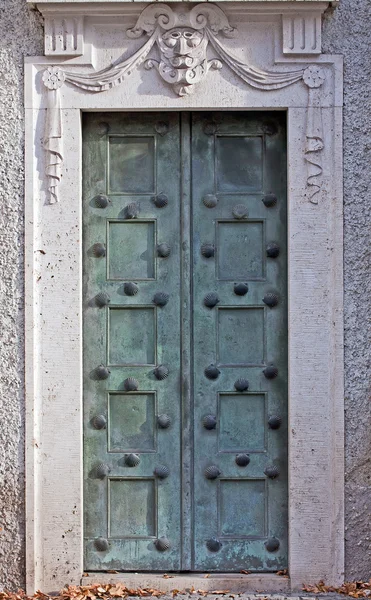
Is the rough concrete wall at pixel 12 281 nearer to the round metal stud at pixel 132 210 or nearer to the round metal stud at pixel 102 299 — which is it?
the round metal stud at pixel 102 299

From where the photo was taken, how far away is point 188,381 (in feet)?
20.0

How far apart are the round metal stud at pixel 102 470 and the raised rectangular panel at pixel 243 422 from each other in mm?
647

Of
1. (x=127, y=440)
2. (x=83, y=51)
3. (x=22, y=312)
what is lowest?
(x=127, y=440)

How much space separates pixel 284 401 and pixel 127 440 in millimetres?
914

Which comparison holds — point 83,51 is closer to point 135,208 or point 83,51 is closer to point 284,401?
point 135,208

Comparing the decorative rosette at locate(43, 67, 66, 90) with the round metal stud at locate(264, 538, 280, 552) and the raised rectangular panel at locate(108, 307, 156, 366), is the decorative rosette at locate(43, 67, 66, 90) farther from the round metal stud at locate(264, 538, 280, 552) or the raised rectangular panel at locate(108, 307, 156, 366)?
the round metal stud at locate(264, 538, 280, 552)

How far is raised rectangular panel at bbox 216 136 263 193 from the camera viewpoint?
6117mm

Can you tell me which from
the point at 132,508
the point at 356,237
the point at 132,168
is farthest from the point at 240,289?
the point at 132,508

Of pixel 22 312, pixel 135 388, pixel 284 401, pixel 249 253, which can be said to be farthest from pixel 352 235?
pixel 22 312

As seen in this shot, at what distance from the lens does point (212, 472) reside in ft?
19.9

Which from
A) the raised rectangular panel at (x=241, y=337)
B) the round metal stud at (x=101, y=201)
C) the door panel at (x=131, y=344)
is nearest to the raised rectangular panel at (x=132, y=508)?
the door panel at (x=131, y=344)

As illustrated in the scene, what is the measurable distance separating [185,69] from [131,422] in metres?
1.99

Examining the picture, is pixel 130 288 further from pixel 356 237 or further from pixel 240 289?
pixel 356 237

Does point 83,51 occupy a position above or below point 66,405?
above
